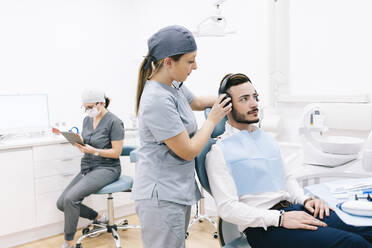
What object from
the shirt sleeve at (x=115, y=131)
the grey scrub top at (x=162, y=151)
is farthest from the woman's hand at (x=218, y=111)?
the shirt sleeve at (x=115, y=131)

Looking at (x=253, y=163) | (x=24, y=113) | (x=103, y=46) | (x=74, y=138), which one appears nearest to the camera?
(x=253, y=163)

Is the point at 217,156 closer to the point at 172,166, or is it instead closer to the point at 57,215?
the point at 172,166

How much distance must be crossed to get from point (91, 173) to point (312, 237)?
75.9 inches

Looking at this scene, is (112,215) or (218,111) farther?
(112,215)

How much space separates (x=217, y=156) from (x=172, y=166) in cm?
21

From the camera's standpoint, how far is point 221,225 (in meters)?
1.67

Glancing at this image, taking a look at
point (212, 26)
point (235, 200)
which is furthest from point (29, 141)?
point (235, 200)

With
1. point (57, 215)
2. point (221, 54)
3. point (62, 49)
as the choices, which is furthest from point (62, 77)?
point (221, 54)

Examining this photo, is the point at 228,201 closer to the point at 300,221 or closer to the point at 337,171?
the point at 300,221

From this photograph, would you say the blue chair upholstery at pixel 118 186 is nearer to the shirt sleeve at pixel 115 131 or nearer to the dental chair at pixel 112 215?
the dental chair at pixel 112 215

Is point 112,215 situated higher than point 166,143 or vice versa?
point 166,143

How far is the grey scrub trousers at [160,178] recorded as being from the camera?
52.7 inches

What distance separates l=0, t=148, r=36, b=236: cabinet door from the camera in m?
2.86

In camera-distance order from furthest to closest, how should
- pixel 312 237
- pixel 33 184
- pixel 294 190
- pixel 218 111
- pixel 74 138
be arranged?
pixel 33 184 < pixel 74 138 < pixel 294 190 < pixel 218 111 < pixel 312 237
